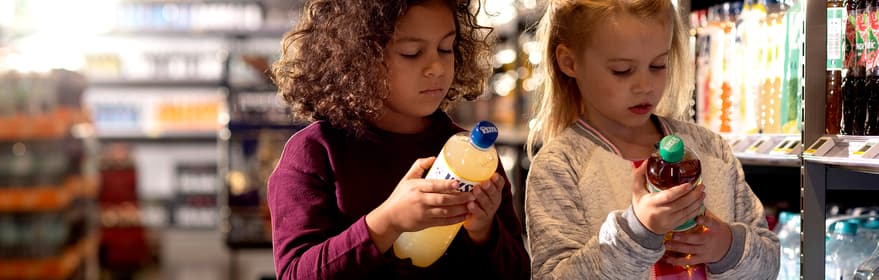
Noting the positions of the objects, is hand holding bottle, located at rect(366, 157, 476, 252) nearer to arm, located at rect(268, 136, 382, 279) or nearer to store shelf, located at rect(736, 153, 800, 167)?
arm, located at rect(268, 136, 382, 279)

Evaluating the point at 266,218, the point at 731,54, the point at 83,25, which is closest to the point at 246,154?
the point at 266,218

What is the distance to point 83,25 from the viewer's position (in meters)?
7.41

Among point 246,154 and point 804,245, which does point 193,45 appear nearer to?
point 246,154

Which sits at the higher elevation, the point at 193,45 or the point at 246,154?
the point at 193,45

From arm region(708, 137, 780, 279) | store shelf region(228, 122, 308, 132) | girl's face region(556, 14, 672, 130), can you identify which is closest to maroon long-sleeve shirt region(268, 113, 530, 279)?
girl's face region(556, 14, 672, 130)

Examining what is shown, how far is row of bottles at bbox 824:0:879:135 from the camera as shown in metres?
1.89

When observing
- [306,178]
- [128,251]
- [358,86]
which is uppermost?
[358,86]

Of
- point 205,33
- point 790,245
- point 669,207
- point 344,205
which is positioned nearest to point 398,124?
point 344,205

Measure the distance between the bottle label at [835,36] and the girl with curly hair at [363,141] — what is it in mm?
798

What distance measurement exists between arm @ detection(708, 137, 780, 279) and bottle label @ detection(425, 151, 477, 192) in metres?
0.50

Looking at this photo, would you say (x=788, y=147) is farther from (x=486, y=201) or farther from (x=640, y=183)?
(x=486, y=201)

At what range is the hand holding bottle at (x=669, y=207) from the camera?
1410mm

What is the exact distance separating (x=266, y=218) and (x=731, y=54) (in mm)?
4265

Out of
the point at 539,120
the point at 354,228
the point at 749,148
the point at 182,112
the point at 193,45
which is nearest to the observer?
the point at 354,228
